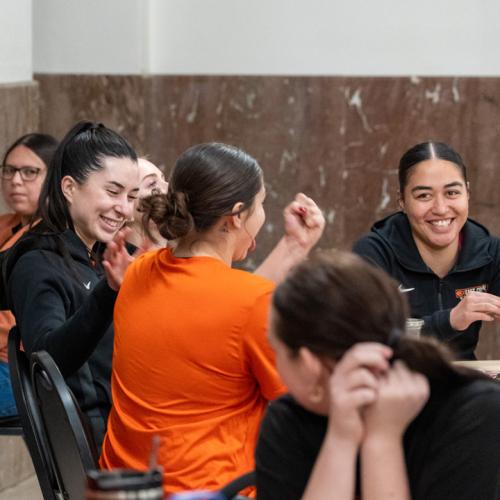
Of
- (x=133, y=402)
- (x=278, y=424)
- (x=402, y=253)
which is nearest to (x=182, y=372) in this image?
(x=133, y=402)

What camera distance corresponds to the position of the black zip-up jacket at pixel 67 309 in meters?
2.42

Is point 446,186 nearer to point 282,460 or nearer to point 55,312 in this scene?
point 55,312

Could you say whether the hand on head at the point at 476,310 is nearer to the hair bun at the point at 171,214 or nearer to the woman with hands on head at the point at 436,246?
the woman with hands on head at the point at 436,246

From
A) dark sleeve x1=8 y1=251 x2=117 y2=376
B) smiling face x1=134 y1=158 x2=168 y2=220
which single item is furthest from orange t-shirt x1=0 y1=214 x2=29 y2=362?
dark sleeve x1=8 y1=251 x2=117 y2=376

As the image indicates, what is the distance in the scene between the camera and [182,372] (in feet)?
6.89

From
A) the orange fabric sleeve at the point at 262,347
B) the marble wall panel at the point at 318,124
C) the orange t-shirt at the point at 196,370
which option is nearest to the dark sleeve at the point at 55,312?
the orange t-shirt at the point at 196,370

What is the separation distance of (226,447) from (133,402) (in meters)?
0.21

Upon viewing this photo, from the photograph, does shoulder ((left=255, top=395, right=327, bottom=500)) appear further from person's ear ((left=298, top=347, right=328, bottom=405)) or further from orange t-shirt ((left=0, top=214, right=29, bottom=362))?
orange t-shirt ((left=0, top=214, right=29, bottom=362))

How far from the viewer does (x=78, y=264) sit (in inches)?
109

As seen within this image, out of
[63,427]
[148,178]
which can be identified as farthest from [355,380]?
[148,178]

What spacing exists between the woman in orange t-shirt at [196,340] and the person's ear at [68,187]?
70 centimetres

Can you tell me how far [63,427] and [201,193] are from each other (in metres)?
0.54

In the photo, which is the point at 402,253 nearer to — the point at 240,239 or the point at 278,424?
the point at 240,239

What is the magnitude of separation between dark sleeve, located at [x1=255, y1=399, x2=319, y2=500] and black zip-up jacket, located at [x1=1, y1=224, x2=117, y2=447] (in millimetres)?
936
